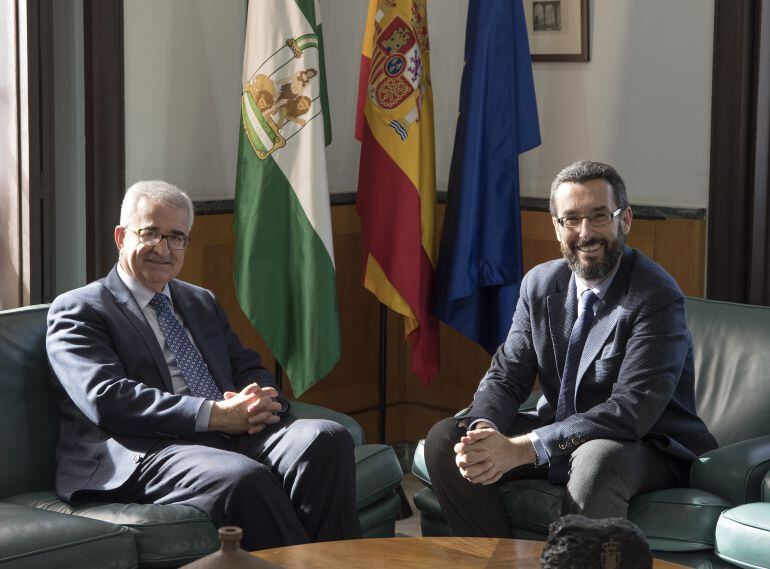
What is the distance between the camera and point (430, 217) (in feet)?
13.6

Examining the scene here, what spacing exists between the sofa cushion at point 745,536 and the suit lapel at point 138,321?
4.39 feet

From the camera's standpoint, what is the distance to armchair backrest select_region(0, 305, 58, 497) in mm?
2850

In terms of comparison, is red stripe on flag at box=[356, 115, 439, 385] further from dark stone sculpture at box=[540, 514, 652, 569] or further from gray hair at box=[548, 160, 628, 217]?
dark stone sculpture at box=[540, 514, 652, 569]

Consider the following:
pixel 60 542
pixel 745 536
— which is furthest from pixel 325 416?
pixel 745 536

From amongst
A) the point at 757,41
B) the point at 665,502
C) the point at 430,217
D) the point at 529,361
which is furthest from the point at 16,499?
the point at 757,41

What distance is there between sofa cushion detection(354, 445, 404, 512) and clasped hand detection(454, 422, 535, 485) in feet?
1.10

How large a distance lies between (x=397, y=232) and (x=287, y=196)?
428 mm

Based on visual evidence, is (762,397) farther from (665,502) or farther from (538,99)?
(538,99)

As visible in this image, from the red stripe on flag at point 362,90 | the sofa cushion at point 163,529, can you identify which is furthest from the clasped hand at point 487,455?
the red stripe on flag at point 362,90

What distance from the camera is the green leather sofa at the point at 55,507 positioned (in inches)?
96.4

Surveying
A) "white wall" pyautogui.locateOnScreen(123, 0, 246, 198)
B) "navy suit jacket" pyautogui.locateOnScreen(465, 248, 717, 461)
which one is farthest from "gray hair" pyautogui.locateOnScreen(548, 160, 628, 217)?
"white wall" pyautogui.locateOnScreen(123, 0, 246, 198)

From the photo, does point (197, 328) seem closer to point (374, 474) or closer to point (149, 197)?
point (149, 197)

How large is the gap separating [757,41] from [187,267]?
6.45 ft

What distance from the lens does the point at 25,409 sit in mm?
2887
